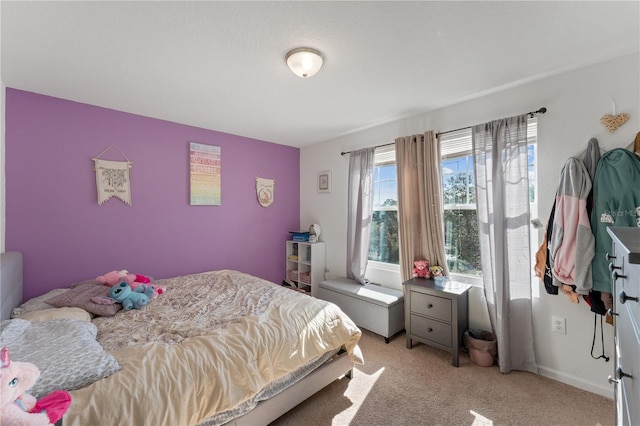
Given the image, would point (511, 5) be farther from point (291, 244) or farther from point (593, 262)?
point (291, 244)

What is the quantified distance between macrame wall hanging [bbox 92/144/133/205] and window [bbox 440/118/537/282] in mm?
3396

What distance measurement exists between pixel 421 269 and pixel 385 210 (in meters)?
0.92

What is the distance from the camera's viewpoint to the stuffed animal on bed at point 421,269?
280cm

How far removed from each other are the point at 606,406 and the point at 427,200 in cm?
195

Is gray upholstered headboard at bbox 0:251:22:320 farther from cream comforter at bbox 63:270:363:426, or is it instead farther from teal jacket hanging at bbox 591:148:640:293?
teal jacket hanging at bbox 591:148:640:293

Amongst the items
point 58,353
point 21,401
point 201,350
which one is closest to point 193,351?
point 201,350

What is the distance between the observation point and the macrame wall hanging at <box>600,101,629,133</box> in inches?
72.3

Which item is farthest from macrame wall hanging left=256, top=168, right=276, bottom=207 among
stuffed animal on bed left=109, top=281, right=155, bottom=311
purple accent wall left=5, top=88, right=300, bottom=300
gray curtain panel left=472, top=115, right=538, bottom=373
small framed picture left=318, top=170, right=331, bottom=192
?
gray curtain panel left=472, top=115, right=538, bottom=373

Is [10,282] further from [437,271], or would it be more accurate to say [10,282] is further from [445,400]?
[437,271]

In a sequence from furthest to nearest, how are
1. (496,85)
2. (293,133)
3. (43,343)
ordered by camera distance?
(293,133) < (496,85) < (43,343)

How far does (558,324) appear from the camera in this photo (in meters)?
2.13

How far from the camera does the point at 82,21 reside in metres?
1.51

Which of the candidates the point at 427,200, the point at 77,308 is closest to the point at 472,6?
the point at 427,200

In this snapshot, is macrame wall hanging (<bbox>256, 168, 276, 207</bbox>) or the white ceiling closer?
the white ceiling
